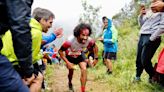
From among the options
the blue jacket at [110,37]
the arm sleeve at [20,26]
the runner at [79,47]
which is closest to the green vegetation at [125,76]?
the blue jacket at [110,37]

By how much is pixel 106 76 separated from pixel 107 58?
3.45ft

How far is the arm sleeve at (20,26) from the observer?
10.5 ft

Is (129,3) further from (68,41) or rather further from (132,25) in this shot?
(68,41)


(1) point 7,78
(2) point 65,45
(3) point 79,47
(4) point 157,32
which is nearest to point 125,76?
(3) point 79,47

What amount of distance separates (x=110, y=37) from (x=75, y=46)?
365cm

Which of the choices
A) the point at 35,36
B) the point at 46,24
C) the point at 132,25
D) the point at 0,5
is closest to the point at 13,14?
the point at 0,5

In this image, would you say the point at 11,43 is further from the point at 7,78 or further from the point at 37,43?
the point at 7,78

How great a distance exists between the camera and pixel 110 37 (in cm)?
1174

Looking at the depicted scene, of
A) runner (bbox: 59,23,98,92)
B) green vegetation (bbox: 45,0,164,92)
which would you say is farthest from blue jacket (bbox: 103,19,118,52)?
runner (bbox: 59,23,98,92)

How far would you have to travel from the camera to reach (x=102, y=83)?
10094 millimetres

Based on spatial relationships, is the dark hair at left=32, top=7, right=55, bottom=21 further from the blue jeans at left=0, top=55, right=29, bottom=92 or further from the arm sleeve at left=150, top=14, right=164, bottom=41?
the blue jeans at left=0, top=55, right=29, bottom=92

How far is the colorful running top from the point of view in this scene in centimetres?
821

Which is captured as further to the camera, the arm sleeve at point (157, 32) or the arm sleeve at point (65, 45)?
the arm sleeve at point (65, 45)

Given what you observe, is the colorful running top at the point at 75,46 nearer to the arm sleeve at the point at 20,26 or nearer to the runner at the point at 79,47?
the runner at the point at 79,47
